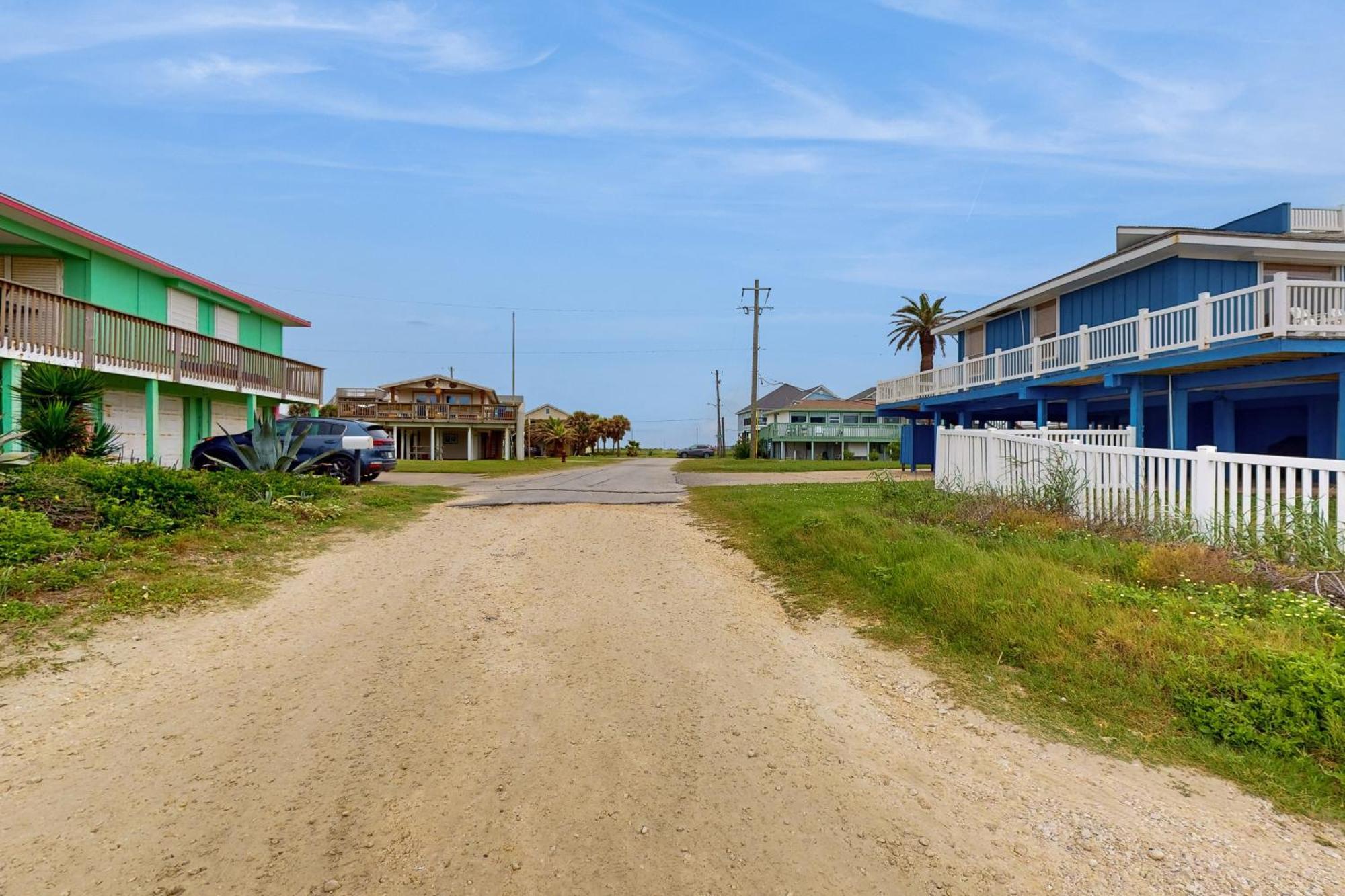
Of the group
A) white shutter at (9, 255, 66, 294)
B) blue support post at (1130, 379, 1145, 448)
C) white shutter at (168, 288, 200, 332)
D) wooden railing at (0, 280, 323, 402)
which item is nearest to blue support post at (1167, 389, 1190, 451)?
blue support post at (1130, 379, 1145, 448)

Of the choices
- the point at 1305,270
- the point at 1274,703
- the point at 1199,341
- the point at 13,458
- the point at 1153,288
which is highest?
the point at 1305,270

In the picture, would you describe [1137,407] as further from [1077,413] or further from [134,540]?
[134,540]

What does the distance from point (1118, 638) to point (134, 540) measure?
30.6ft

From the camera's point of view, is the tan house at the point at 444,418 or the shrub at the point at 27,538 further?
the tan house at the point at 444,418

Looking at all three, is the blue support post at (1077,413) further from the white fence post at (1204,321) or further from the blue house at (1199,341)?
the white fence post at (1204,321)

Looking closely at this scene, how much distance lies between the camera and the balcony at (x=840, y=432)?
57.6 m

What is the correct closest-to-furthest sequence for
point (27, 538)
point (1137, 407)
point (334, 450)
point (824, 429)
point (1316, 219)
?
point (27, 538), point (1137, 407), point (334, 450), point (1316, 219), point (824, 429)

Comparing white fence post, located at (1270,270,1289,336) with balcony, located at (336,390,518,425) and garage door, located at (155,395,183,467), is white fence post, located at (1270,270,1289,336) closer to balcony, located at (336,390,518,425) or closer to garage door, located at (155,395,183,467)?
garage door, located at (155,395,183,467)

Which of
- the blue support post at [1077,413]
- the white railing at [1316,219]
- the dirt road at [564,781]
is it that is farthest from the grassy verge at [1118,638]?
the white railing at [1316,219]

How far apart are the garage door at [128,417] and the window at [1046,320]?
83.4 feet

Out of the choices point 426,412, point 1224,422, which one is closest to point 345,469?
point 1224,422

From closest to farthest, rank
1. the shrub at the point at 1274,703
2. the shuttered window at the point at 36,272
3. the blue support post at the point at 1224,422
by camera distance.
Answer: the shrub at the point at 1274,703 → the shuttered window at the point at 36,272 → the blue support post at the point at 1224,422

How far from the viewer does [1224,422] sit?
19.1m

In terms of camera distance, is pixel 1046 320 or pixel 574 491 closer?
pixel 574 491
